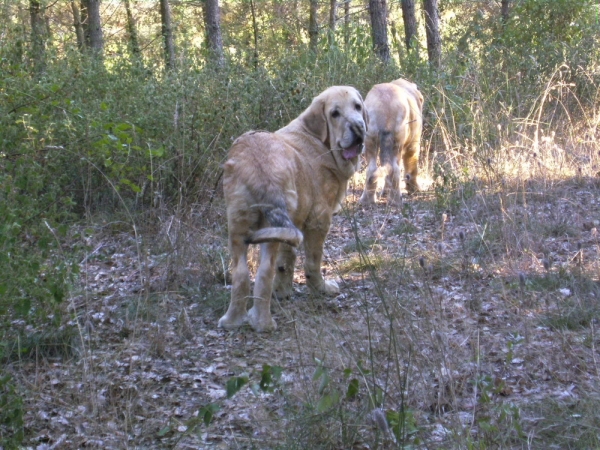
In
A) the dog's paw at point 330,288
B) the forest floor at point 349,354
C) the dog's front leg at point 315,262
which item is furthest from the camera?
the dog's paw at point 330,288

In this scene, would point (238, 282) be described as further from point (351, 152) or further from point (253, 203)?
point (351, 152)

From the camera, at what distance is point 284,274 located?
21.9 feet

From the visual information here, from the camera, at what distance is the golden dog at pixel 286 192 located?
18.6 feet

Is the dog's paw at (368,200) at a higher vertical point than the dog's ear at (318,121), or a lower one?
lower

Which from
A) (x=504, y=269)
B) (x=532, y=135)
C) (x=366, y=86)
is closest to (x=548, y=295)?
(x=504, y=269)

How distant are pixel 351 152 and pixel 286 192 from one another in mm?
916

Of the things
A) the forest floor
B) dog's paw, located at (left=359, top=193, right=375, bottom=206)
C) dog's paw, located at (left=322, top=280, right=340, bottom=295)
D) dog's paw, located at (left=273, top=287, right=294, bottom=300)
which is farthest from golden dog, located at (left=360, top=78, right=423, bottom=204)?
dog's paw, located at (left=273, top=287, right=294, bottom=300)

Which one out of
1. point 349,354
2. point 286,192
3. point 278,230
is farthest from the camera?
point 286,192

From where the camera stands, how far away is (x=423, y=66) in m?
13.5

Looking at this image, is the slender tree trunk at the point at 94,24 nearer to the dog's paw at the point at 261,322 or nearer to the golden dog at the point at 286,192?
the golden dog at the point at 286,192

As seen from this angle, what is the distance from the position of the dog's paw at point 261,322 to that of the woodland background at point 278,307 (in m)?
0.09

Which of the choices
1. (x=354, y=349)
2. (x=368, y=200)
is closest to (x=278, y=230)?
(x=354, y=349)

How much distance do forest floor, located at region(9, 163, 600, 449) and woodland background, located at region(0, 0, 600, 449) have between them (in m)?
0.02

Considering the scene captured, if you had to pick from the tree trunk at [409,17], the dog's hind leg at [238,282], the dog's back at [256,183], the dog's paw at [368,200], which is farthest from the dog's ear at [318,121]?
the tree trunk at [409,17]
